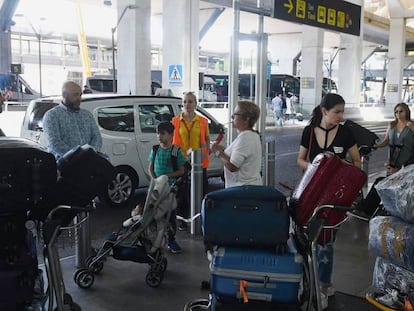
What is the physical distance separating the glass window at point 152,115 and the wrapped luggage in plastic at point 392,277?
510 cm

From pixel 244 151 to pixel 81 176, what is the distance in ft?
5.39

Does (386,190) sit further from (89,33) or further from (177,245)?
(89,33)

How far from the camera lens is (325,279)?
15.1 ft

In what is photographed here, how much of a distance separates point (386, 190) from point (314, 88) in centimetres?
3204

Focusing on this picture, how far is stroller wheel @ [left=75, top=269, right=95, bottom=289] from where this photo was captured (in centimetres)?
485

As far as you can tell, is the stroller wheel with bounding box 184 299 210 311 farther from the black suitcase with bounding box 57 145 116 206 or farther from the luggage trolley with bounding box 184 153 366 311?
the black suitcase with bounding box 57 145 116 206

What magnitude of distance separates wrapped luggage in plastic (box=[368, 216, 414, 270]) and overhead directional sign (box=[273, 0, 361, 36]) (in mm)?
3777

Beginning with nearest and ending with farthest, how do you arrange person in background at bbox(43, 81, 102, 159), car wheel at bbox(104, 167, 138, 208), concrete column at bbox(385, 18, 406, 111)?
1. person in background at bbox(43, 81, 102, 159)
2. car wheel at bbox(104, 167, 138, 208)
3. concrete column at bbox(385, 18, 406, 111)

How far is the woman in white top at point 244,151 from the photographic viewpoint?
15.0ft

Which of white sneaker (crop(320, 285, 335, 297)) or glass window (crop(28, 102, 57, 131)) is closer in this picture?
white sneaker (crop(320, 285, 335, 297))

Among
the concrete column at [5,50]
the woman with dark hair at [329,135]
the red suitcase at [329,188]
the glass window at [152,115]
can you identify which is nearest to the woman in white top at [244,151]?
the woman with dark hair at [329,135]

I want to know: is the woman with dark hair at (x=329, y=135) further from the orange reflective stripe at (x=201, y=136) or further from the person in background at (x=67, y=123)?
the orange reflective stripe at (x=201, y=136)

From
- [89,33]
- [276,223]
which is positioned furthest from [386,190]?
[89,33]

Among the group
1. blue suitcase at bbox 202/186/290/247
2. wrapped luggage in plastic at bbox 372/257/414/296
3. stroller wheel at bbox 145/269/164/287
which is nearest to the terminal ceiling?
stroller wheel at bbox 145/269/164/287
